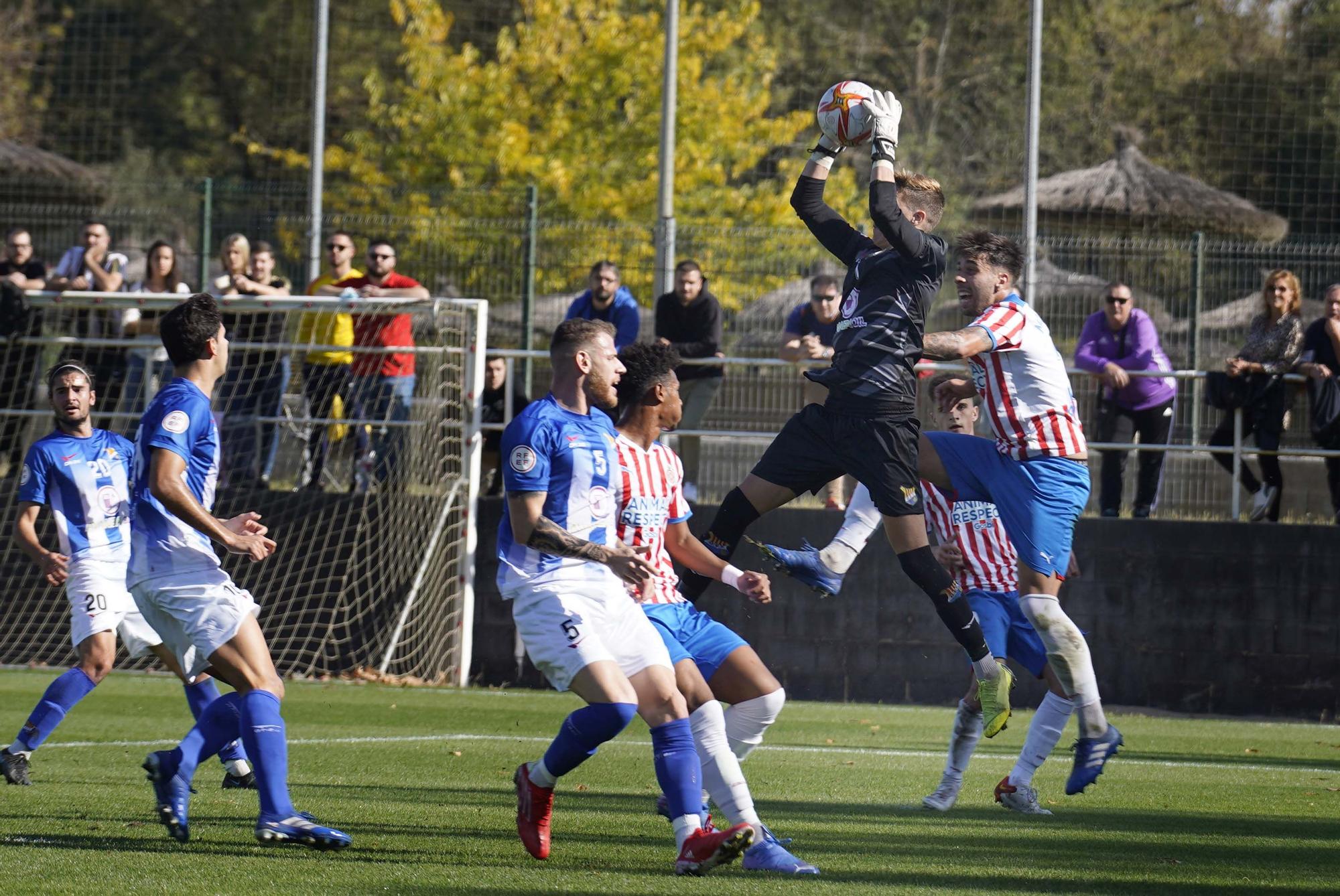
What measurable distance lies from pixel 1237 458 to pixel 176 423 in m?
9.65

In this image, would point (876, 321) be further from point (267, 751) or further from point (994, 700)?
point (267, 751)

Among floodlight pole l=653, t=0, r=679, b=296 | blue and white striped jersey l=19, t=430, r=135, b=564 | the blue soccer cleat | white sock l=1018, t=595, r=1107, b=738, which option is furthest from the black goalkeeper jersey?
floodlight pole l=653, t=0, r=679, b=296

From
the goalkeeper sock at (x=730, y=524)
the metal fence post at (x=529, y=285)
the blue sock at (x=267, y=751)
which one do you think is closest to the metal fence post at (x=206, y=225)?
the metal fence post at (x=529, y=285)

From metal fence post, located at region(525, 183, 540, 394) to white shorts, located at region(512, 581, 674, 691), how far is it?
28.8 ft

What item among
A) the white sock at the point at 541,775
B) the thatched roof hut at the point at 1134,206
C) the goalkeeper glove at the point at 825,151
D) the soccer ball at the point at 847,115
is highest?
the thatched roof hut at the point at 1134,206

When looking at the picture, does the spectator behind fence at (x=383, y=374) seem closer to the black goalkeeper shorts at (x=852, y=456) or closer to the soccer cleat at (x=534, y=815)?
the black goalkeeper shorts at (x=852, y=456)

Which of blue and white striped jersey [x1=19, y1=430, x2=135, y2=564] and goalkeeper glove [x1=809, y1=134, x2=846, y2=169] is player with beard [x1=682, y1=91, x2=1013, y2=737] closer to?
goalkeeper glove [x1=809, y1=134, x2=846, y2=169]

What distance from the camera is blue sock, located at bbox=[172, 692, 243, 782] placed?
20.9ft

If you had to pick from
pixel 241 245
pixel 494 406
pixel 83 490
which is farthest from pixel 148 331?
pixel 83 490

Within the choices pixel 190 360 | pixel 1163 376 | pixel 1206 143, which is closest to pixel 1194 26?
pixel 1206 143

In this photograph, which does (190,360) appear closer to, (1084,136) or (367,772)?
(367,772)

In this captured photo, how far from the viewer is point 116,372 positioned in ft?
46.5

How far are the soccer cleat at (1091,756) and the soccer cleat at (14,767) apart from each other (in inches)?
189

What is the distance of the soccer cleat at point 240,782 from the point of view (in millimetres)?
7727
